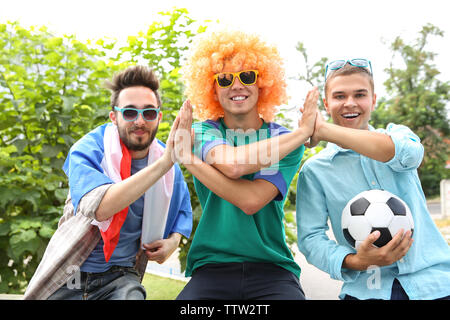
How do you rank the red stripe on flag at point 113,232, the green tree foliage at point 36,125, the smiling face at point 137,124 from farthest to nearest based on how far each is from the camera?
the green tree foliage at point 36,125
the smiling face at point 137,124
the red stripe on flag at point 113,232

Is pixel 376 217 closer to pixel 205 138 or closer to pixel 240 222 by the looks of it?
pixel 240 222

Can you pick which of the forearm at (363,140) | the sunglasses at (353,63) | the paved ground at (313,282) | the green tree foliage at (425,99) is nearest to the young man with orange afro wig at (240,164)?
the forearm at (363,140)

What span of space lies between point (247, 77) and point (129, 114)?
0.94 metres

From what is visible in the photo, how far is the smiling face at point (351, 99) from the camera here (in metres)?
2.72

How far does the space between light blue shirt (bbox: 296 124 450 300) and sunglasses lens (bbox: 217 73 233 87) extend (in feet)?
2.75

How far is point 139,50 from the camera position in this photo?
15.7 ft

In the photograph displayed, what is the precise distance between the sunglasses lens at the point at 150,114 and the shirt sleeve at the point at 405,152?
5.51 feet

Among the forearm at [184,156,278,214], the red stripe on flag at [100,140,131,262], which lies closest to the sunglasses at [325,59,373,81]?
the forearm at [184,156,278,214]

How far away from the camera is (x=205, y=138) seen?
2.57m

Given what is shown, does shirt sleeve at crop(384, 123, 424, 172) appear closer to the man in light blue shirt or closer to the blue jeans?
the man in light blue shirt

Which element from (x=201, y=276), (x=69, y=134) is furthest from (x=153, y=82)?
(x=69, y=134)

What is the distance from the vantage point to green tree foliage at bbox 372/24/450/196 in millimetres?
30125

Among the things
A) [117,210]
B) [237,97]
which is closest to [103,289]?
[117,210]

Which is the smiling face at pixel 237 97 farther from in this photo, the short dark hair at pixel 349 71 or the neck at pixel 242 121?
the short dark hair at pixel 349 71
